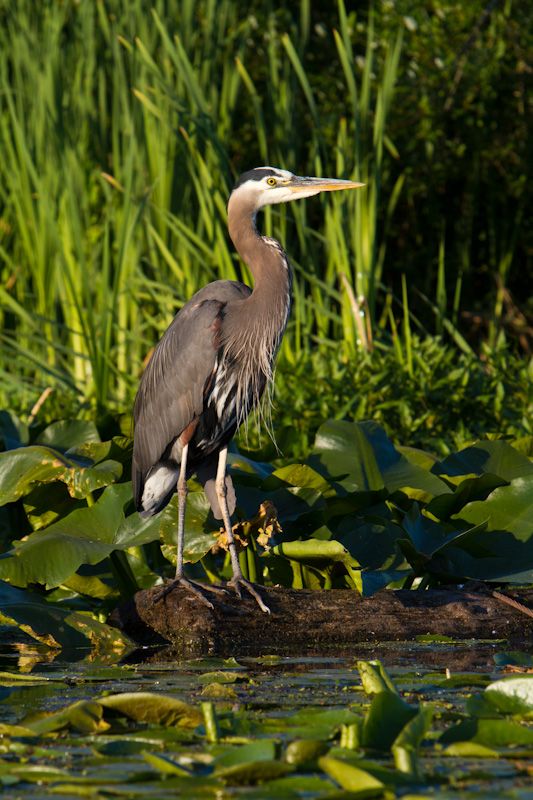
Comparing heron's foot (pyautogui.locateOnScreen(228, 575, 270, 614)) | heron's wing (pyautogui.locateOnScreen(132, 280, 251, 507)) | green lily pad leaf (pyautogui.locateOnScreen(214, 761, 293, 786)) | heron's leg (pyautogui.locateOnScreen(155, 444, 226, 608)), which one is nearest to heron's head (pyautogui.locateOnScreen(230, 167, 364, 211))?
heron's wing (pyautogui.locateOnScreen(132, 280, 251, 507))

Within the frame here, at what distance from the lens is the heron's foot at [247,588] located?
305cm

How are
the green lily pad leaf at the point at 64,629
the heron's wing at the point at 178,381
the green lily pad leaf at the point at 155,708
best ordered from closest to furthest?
the green lily pad leaf at the point at 155,708
the green lily pad leaf at the point at 64,629
the heron's wing at the point at 178,381

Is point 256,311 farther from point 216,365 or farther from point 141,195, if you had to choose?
point 141,195

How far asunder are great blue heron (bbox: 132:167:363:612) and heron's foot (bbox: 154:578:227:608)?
392 millimetres

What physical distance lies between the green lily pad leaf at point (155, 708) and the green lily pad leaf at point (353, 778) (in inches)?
17.9

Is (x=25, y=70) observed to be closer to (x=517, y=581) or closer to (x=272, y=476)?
(x=272, y=476)

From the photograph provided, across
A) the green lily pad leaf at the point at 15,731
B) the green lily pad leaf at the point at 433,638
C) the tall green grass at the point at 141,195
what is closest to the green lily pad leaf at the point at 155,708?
the green lily pad leaf at the point at 15,731

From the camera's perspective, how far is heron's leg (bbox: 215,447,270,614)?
3.10 metres

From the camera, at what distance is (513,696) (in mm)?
1979

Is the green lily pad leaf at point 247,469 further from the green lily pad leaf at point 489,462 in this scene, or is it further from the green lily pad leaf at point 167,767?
the green lily pad leaf at point 167,767

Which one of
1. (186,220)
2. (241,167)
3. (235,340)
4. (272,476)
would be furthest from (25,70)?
(272,476)

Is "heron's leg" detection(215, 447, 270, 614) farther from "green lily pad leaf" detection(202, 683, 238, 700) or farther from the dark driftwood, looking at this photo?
"green lily pad leaf" detection(202, 683, 238, 700)

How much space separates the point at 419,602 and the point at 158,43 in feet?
17.4

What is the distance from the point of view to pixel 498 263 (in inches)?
394
